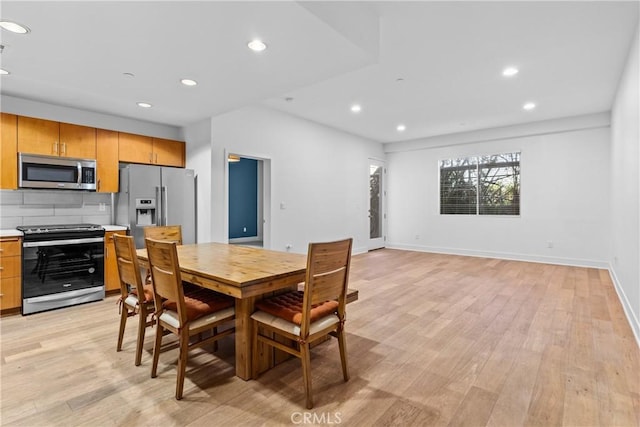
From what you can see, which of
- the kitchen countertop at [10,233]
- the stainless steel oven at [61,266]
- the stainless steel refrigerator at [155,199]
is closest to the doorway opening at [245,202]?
the stainless steel refrigerator at [155,199]

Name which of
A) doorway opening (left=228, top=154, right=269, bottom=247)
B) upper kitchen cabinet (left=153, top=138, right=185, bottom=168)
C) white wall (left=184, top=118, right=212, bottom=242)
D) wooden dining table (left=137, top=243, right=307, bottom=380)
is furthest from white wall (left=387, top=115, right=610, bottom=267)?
wooden dining table (left=137, top=243, right=307, bottom=380)

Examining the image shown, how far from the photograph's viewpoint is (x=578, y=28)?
2.97 meters

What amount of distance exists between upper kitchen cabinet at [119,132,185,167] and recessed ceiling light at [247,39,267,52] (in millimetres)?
2823

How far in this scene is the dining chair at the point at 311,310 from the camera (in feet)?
6.11

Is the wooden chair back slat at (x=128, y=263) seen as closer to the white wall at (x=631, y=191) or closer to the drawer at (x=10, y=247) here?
the drawer at (x=10, y=247)

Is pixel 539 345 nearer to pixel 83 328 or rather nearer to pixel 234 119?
pixel 83 328

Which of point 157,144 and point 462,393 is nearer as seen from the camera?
point 462,393

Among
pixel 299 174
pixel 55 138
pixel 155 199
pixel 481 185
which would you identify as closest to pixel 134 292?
pixel 155 199

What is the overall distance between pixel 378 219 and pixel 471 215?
2189mm

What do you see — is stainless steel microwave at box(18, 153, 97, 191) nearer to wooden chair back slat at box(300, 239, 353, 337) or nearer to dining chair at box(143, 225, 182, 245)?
dining chair at box(143, 225, 182, 245)

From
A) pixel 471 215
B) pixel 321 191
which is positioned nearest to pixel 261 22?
pixel 321 191

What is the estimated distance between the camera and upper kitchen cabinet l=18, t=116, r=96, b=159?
369 centimetres

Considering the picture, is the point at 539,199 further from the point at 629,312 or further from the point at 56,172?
the point at 56,172

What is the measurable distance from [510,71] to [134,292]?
182 inches
